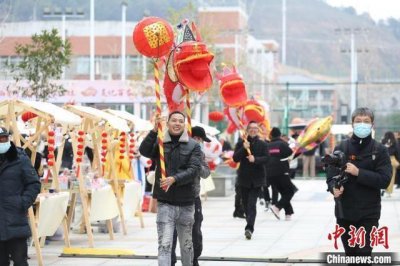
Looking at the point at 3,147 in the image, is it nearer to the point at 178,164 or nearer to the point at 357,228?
the point at 178,164

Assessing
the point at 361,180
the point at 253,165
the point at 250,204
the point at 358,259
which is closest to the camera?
the point at 361,180

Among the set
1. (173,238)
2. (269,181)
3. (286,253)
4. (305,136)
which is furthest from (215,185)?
(173,238)

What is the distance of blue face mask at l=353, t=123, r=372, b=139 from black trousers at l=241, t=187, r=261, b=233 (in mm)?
6742

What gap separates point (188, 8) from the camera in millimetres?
39719

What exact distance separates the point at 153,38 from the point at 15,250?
3237mm

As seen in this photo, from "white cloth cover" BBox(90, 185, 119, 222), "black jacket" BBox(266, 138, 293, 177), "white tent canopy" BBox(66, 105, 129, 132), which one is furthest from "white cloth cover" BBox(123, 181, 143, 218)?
"black jacket" BBox(266, 138, 293, 177)

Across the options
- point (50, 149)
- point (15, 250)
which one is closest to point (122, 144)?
point (50, 149)

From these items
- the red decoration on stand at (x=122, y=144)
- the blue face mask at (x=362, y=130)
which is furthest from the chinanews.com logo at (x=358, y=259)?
the red decoration on stand at (x=122, y=144)

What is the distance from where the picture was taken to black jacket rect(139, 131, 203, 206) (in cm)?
1083

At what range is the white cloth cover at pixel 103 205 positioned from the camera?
53.9 ft

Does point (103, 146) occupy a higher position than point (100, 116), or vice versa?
point (100, 116)

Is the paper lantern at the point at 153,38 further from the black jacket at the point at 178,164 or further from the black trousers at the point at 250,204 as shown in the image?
the black trousers at the point at 250,204

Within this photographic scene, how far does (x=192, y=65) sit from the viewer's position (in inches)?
473

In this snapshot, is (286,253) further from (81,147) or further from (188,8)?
(188,8)
